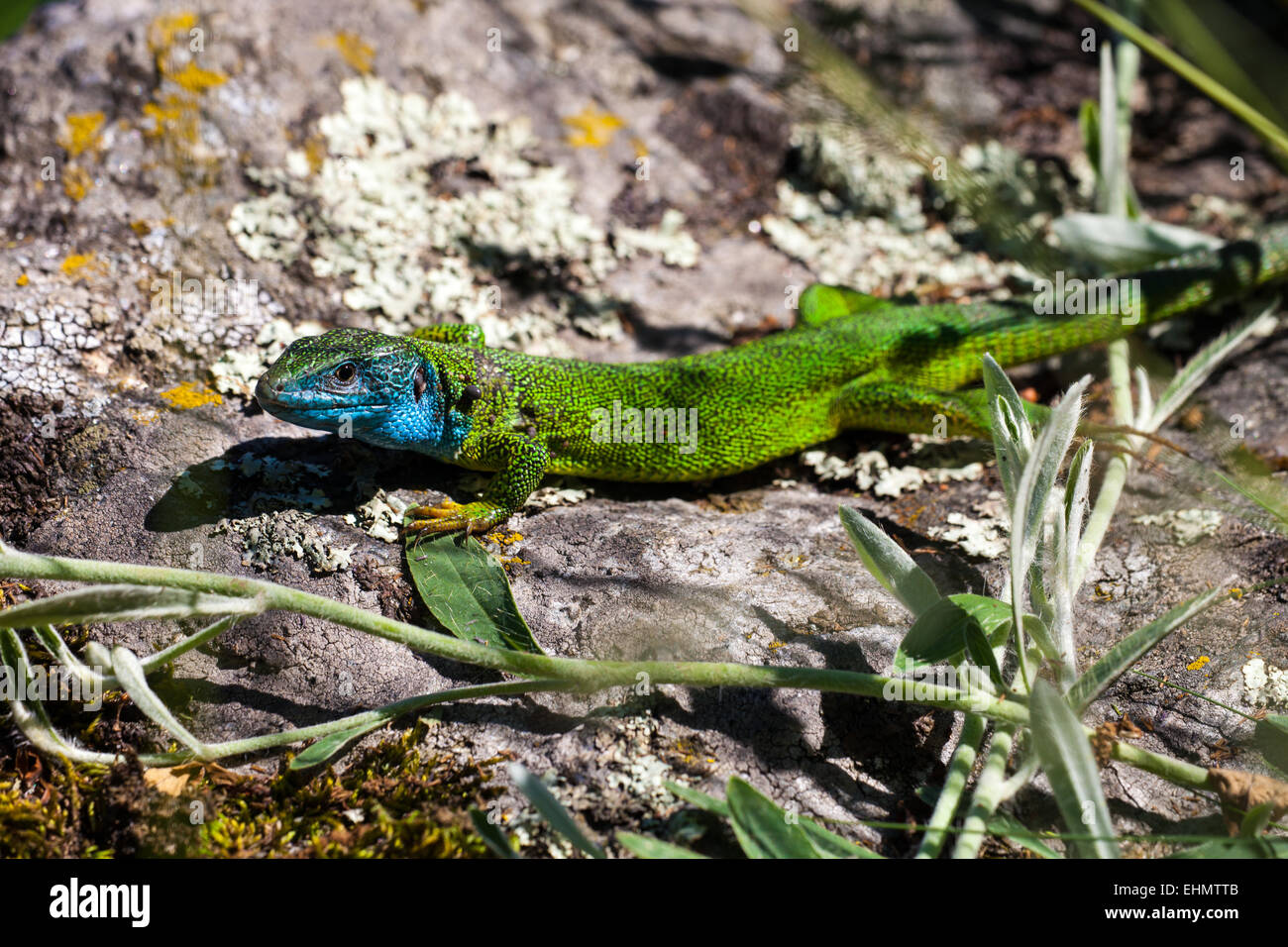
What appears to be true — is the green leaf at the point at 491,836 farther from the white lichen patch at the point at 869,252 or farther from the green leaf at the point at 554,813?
the white lichen patch at the point at 869,252

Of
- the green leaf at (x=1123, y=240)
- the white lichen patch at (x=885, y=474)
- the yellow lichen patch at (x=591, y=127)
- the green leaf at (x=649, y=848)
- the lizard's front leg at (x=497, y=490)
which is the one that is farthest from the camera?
the yellow lichen patch at (x=591, y=127)

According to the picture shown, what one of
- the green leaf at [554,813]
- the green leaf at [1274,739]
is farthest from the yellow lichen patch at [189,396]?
the green leaf at [1274,739]

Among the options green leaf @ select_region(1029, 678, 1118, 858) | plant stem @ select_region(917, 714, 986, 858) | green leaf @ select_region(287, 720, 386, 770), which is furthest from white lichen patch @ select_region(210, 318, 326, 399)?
green leaf @ select_region(1029, 678, 1118, 858)

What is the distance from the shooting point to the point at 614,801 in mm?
2975

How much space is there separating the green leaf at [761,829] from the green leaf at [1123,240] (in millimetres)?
4273

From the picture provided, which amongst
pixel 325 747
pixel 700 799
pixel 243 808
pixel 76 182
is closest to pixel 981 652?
pixel 700 799

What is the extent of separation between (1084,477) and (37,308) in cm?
467

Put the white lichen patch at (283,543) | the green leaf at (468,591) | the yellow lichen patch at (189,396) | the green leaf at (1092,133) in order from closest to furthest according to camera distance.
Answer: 1. the green leaf at (468,591)
2. the white lichen patch at (283,543)
3. the yellow lichen patch at (189,396)
4. the green leaf at (1092,133)

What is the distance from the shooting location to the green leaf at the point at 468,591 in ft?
10.8

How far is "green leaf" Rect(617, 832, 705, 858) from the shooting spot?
2.54 meters

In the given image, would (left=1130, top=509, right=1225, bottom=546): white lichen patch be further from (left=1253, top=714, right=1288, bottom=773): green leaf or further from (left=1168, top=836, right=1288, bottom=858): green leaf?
(left=1168, top=836, right=1288, bottom=858): green leaf

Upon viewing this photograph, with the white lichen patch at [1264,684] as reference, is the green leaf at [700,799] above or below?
below

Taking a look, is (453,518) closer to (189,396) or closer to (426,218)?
(189,396)
